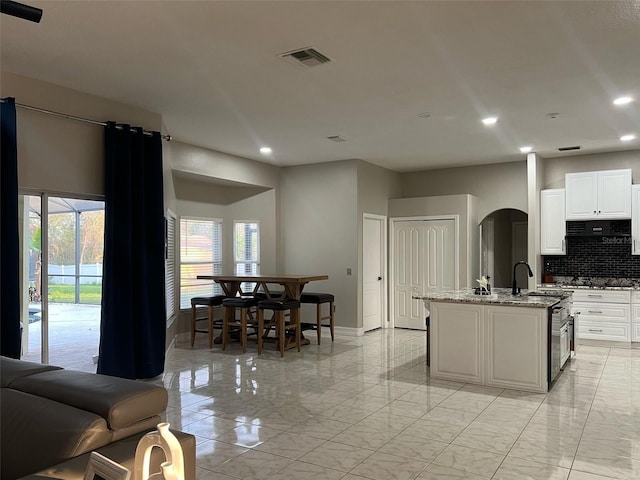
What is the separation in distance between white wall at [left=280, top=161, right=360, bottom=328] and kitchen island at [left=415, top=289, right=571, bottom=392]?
2.77 meters

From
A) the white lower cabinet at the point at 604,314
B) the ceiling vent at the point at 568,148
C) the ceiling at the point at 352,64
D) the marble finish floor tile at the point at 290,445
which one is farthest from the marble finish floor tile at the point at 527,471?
the ceiling vent at the point at 568,148

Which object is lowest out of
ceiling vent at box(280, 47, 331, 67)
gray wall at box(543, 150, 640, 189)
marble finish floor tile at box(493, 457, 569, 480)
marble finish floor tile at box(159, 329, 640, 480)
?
marble finish floor tile at box(159, 329, 640, 480)

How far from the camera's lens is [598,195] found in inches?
284

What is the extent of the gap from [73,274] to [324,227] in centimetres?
439

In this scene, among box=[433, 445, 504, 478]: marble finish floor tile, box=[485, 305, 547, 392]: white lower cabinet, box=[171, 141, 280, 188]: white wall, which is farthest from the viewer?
box=[171, 141, 280, 188]: white wall

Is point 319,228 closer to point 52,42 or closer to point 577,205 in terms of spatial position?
point 577,205

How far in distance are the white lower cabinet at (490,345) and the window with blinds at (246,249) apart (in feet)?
14.4

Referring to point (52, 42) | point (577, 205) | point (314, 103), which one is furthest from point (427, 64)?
point (577, 205)

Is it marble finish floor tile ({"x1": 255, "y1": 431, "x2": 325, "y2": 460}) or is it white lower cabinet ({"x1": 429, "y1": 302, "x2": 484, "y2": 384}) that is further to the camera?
white lower cabinet ({"x1": 429, "y1": 302, "x2": 484, "y2": 384})

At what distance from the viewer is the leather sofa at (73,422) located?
1857 millimetres

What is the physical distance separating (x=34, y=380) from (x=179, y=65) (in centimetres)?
274

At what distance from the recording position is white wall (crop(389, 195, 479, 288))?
827 centimetres

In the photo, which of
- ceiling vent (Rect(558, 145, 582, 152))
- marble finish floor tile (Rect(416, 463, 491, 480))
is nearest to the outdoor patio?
marble finish floor tile (Rect(416, 463, 491, 480))

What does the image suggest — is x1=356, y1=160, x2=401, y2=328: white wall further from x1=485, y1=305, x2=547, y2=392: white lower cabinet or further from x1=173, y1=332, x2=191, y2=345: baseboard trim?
x1=485, y1=305, x2=547, y2=392: white lower cabinet
